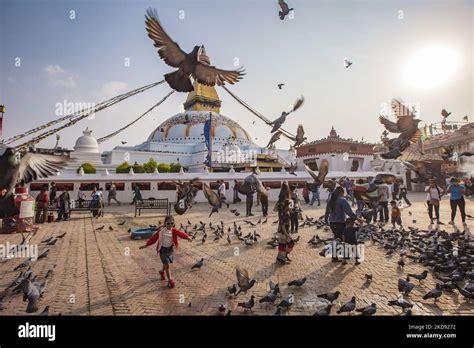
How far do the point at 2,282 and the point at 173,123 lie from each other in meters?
49.2

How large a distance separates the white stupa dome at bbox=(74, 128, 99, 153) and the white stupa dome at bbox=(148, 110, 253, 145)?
14.3m

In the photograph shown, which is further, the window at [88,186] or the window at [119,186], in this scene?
the window at [119,186]

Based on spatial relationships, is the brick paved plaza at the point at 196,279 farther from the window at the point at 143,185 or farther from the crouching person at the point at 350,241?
the window at the point at 143,185

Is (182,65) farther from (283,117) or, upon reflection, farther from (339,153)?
(339,153)

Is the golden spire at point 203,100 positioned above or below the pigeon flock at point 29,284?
above

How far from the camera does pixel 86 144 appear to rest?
33.5 meters

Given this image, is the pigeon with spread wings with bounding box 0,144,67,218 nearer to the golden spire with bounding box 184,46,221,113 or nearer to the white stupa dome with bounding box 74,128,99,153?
the white stupa dome with bounding box 74,128,99,153

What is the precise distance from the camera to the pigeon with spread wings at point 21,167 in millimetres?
5102

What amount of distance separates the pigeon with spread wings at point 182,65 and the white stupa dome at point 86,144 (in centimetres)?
3102

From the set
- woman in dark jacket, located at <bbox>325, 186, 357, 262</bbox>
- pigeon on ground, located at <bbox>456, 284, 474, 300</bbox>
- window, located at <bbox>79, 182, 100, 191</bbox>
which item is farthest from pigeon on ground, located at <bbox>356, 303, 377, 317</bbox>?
window, located at <bbox>79, 182, 100, 191</bbox>

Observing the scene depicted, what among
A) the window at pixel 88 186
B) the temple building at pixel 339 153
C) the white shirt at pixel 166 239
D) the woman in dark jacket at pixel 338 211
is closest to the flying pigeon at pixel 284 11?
the woman in dark jacket at pixel 338 211

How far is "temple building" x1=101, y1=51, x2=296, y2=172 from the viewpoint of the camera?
120 ft
